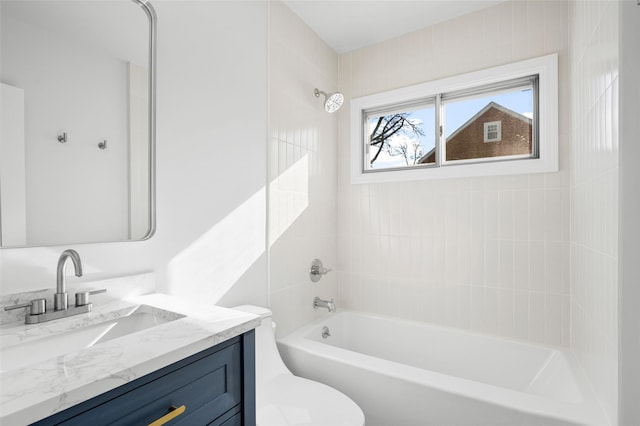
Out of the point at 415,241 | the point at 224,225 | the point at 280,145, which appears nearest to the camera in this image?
the point at 224,225

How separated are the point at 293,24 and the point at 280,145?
2.68 feet

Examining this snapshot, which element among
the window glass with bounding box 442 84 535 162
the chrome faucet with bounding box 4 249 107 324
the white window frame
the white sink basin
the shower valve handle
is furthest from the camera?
the shower valve handle

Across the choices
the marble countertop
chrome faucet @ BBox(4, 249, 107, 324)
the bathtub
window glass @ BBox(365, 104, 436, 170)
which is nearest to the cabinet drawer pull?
the marble countertop

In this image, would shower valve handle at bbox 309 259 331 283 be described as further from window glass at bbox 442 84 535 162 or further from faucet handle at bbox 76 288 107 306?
faucet handle at bbox 76 288 107 306

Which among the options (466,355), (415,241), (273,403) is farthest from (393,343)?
(273,403)

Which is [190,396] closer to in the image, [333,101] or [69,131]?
[69,131]

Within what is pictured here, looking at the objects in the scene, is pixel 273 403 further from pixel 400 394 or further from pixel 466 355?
pixel 466 355

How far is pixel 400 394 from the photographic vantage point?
4.99 feet

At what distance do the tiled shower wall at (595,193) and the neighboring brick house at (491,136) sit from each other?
303 millimetres

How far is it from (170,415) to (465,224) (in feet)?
6.42

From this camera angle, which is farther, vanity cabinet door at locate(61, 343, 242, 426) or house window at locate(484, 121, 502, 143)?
house window at locate(484, 121, 502, 143)

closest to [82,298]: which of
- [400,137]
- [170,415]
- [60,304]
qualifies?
[60,304]

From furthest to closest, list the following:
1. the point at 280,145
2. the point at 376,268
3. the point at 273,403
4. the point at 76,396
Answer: the point at 376,268, the point at 280,145, the point at 273,403, the point at 76,396
